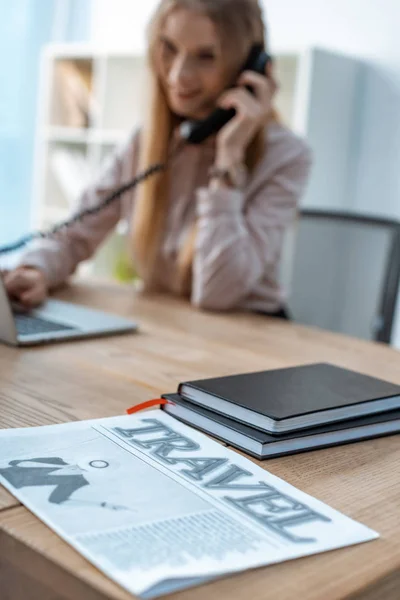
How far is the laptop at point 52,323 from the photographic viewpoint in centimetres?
108

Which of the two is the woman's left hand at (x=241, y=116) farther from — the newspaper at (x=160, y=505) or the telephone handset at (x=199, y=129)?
the newspaper at (x=160, y=505)

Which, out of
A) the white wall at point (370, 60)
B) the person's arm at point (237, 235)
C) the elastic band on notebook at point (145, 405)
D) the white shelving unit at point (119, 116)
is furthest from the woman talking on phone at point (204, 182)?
the white wall at point (370, 60)

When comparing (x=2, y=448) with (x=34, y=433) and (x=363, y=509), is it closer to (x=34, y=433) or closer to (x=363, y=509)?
(x=34, y=433)

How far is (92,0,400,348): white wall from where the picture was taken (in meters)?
2.87

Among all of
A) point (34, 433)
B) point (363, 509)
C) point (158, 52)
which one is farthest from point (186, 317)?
point (363, 509)

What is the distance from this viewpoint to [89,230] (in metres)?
1.76

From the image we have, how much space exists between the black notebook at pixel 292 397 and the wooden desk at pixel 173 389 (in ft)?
0.12

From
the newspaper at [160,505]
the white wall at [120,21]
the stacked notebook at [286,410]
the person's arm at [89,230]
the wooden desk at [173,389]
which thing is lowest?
the wooden desk at [173,389]

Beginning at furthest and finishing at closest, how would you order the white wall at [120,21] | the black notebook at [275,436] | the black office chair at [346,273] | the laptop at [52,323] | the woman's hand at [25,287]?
the white wall at [120,21] < the black office chair at [346,273] < the woman's hand at [25,287] < the laptop at [52,323] < the black notebook at [275,436]

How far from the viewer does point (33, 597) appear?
509mm

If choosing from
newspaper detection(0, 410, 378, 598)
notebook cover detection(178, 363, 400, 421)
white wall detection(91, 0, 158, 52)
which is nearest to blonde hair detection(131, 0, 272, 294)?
notebook cover detection(178, 363, 400, 421)

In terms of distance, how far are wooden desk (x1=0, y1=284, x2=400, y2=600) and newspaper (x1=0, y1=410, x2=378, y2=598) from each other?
0.04 ft

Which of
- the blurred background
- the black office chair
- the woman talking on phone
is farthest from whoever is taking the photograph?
the blurred background

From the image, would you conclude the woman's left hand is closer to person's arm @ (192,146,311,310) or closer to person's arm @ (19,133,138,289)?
person's arm @ (192,146,311,310)
